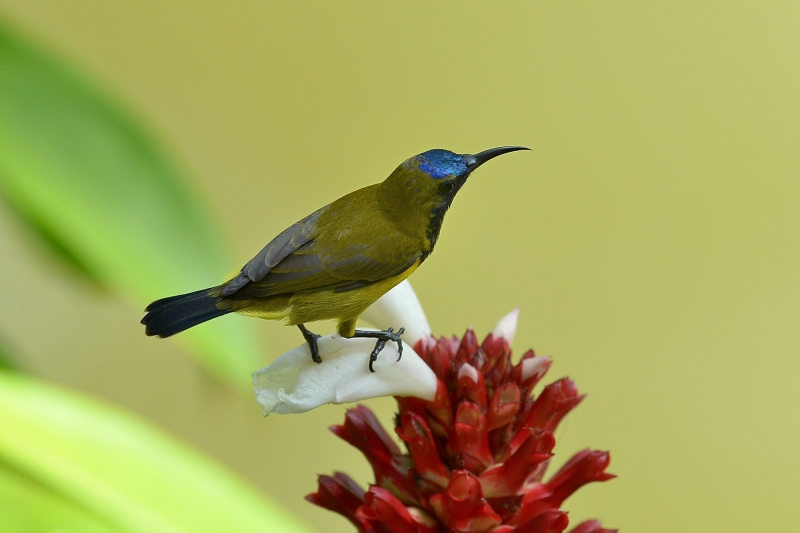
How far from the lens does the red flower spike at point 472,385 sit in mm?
409

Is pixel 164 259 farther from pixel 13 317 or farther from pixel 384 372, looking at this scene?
pixel 13 317

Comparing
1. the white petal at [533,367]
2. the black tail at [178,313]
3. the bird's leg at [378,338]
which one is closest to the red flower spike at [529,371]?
the white petal at [533,367]

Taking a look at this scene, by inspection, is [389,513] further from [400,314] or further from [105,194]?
[105,194]

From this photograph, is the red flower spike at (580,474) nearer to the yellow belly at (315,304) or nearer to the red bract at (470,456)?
the red bract at (470,456)

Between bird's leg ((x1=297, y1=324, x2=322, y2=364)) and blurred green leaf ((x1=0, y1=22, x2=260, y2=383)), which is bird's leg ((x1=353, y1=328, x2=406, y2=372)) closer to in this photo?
bird's leg ((x1=297, y1=324, x2=322, y2=364))

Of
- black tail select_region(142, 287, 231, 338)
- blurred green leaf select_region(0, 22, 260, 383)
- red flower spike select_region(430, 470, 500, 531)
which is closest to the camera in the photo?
black tail select_region(142, 287, 231, 338)

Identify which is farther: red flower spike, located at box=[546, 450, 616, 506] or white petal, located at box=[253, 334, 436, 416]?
red flower spike, located at box=[546, 450, 616, 506]

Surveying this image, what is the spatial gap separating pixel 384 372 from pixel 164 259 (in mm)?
310

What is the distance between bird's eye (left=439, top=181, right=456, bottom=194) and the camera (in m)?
0.29

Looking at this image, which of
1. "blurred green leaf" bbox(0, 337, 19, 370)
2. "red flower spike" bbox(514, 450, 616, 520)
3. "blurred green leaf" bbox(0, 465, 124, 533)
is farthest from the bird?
"blurred green leaf" bbox(0, 337, 19, 370)

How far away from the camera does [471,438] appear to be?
1.34ft

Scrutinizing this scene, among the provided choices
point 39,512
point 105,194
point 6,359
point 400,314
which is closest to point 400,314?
point 400,314

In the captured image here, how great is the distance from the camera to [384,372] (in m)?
0.37

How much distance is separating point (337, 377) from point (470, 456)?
11 centimetres
